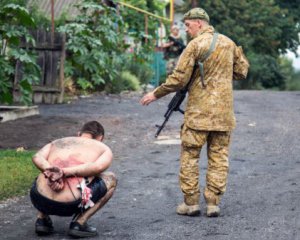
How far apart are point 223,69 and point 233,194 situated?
1.57m

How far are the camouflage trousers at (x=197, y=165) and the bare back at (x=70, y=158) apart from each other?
108 cm

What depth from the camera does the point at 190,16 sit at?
25.6 feet

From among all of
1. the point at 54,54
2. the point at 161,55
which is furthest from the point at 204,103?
the point at 161,55

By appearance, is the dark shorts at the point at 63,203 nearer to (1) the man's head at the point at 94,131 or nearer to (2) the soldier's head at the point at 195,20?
(1) the man's head at the point at 94,131

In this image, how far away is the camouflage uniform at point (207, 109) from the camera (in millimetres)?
7680

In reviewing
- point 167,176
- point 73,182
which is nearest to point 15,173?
point 167,176

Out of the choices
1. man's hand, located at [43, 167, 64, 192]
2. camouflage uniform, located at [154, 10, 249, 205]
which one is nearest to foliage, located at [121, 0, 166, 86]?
camouflage uniform, located at [154, 10, 249, 205]

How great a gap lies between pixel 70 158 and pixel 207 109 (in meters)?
1.46

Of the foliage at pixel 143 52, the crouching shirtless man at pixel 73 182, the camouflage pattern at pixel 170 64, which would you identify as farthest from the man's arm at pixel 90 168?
the camouflage pattern at pixel 170 64

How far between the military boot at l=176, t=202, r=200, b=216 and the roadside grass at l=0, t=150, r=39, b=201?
184 centimetres

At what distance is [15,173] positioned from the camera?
32.2 feet

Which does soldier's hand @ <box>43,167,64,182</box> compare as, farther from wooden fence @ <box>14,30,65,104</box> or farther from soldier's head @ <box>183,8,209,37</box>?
wooden fence @ <box>14,30,65,104</box>

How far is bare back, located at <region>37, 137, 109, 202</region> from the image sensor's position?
6.70 metres

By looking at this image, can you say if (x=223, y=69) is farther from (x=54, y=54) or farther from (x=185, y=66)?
(x=54, y=54)
